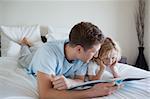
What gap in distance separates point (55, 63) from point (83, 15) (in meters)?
2.53

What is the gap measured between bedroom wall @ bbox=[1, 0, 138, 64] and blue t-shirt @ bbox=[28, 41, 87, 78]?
7.15ft

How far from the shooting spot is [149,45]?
3836 mm

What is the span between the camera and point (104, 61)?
1.85 m

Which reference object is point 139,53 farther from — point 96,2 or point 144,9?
point 96,2

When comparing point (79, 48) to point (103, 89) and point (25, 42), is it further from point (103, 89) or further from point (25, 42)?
point (25, 42)

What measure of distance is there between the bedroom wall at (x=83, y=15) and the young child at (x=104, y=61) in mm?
2070

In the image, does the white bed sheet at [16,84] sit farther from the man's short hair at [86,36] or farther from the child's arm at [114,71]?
the child's arm at [114,71]

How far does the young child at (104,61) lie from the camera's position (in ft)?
5.86

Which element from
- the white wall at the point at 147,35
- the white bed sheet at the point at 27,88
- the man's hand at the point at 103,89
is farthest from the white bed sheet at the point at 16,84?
the white wall at the point at 147,35

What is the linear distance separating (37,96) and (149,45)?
2806 mm

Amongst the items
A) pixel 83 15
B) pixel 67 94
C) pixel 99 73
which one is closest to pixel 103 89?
pixel 67 94

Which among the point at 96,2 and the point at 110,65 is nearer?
the point at 110,65

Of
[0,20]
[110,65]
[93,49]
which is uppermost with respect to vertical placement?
[0,20]

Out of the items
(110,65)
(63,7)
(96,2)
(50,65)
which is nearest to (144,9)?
(96,2)
